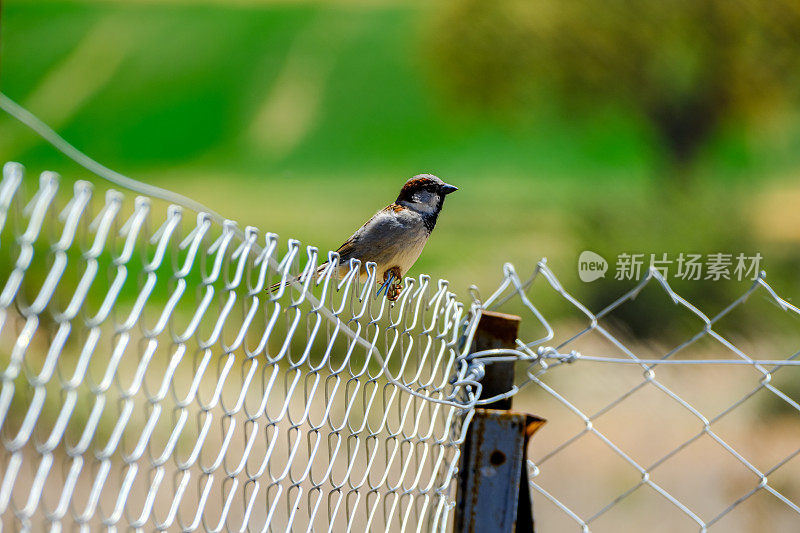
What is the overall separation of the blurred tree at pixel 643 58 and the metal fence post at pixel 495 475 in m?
3.54

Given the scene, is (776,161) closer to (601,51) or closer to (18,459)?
(601,51)

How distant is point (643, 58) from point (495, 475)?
382 centimetres

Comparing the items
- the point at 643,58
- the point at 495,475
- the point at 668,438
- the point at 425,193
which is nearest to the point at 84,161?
the point at 495,475

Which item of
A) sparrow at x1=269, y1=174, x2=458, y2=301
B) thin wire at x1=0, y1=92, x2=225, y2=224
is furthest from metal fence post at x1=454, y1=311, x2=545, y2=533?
sparrow at x1=269, y1=174, x2=458, y2=301

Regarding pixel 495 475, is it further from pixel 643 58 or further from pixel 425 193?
pixel 643 58

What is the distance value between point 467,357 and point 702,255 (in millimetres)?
2943

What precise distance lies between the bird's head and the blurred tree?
2.31 meters

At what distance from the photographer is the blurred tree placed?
4.09 metres

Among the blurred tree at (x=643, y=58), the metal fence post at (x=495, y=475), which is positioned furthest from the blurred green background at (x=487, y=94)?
the metal fence post at (x=495, y=475)

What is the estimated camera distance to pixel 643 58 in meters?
4.12

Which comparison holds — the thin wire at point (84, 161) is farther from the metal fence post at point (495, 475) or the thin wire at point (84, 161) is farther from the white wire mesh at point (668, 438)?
the white wire mesh at point (668, 438)

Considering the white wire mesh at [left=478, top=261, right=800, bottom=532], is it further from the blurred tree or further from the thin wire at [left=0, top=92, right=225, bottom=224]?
the thin wire at [left=0, top=92, right=225, bottom=224]

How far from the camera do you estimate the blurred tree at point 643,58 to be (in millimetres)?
4094

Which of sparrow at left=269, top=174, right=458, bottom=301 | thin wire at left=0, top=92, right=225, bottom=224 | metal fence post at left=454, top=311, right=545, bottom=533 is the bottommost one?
metal fence post at left=454, top=311, right=545, bottom=533
